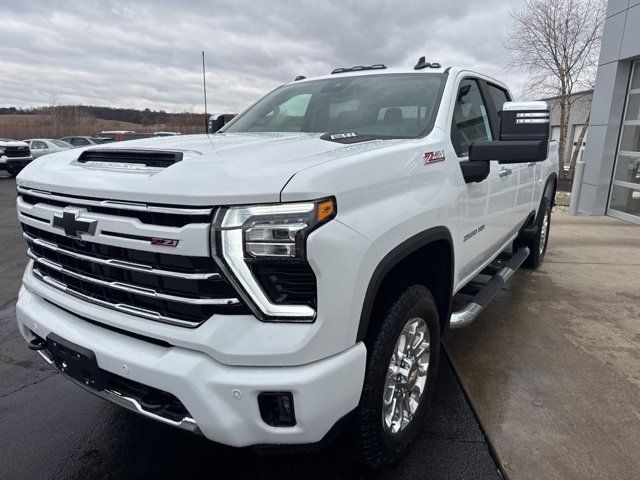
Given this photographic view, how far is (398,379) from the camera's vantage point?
2.24 meters

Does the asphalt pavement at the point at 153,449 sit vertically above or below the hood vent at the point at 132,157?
below

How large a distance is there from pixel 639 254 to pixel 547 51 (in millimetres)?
14818

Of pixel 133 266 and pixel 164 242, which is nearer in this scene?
pixel 164 242

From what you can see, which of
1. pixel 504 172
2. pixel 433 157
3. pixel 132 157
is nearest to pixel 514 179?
pixel 504 172

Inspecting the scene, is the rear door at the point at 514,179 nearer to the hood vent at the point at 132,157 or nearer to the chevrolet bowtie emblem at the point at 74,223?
the hood vent at the point at 132,157

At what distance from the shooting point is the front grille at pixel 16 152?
59.5 feet

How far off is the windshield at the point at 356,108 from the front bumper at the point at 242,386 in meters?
1.45

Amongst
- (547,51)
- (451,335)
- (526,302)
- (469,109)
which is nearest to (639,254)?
(526,302)

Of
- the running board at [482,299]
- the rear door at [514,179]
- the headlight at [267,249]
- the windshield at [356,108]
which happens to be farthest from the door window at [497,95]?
the headlight at [267,249]

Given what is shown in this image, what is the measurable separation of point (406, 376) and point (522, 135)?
1.36 metres

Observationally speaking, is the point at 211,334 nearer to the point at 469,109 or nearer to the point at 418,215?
the point at 418,215

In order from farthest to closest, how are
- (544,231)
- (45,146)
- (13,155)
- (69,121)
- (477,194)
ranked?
(69,121) → (45,146) → (13,155) → (544,231) → (477,194)

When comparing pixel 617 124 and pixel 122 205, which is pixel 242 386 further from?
pixel 617 124

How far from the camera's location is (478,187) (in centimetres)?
291
